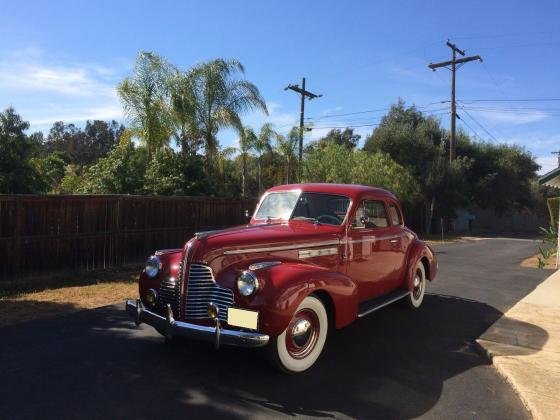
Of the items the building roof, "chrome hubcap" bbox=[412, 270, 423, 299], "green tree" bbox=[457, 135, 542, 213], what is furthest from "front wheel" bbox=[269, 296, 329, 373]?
"green tree" bbox=[457, 135, 542, 213]

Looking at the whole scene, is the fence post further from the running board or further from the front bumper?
the running board

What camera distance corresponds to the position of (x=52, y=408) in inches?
160

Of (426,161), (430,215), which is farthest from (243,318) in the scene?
(426,161)

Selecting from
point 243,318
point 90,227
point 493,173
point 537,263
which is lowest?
point 537,263

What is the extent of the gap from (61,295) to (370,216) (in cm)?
526

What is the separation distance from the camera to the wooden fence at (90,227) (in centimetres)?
949

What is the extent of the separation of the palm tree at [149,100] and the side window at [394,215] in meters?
10.6

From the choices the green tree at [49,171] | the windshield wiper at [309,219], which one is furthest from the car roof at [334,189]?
the green tree at [49,171]

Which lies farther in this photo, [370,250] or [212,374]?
[370,250]

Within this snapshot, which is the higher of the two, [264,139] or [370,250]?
[264,139]

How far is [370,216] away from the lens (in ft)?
22.6

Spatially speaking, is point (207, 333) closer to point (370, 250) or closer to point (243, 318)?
point (243, 318)

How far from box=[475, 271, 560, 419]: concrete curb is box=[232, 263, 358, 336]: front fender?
1739mm

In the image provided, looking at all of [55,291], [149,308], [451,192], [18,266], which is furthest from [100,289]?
[451,192]
